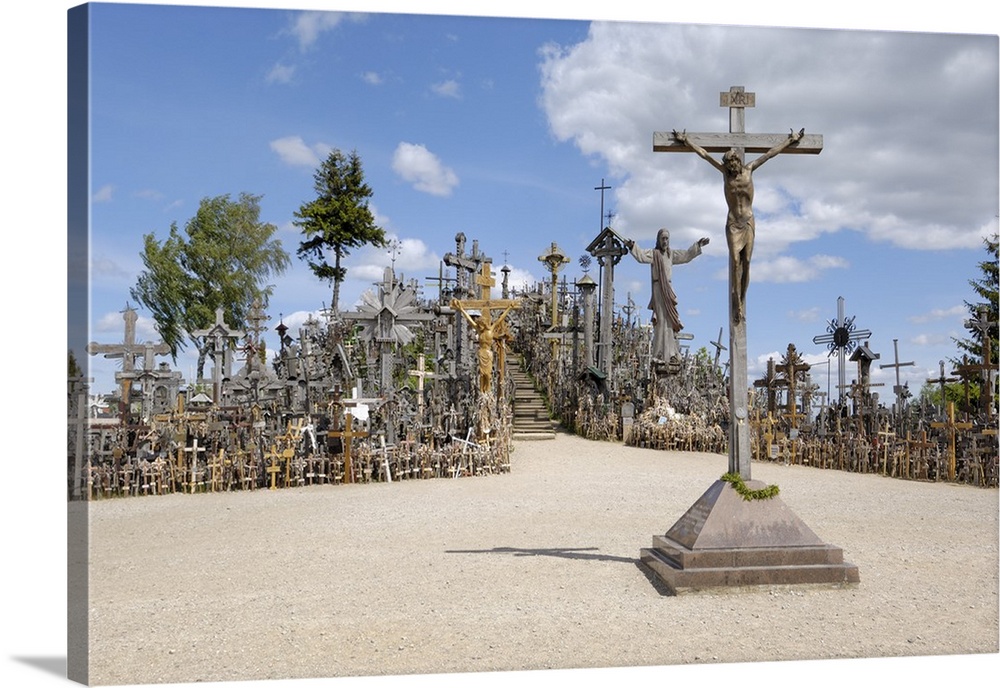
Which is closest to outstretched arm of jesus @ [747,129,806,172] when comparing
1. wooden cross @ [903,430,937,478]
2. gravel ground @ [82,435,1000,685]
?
gravel ground @ [82,435,1000,685]

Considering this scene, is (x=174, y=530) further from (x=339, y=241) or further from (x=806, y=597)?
(x=339, y=241)

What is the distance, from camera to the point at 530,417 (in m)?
23.7

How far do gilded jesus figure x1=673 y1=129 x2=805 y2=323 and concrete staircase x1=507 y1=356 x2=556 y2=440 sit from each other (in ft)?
46.4

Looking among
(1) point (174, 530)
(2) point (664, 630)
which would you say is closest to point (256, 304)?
(1) point (174, 530)

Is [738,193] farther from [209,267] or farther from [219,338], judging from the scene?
[209,267]

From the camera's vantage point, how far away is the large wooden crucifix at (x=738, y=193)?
759cm

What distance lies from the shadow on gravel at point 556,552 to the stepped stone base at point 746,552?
2.95 ft

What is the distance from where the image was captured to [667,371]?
21672mm

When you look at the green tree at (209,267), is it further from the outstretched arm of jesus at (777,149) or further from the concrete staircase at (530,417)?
the outstretched arm of jesus at (777,149)

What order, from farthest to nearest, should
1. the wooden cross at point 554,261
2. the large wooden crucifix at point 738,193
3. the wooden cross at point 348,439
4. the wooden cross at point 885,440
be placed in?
the wooden cross at point 554,261, the wooden cross at point 885,440, the wooden cross at point 348,439, the large wooden crucifix at point 738,193

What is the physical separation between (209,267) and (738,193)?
27.7 meters

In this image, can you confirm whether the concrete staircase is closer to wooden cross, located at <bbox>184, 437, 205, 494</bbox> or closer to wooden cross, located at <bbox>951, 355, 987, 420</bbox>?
wooden cross, located at <bbox>184, 437, 205, 494</bbox>

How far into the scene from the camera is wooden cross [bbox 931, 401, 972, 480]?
628 inches

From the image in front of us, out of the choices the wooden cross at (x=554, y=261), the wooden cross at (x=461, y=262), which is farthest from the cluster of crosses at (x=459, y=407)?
the wooden cross at (x=554, y=261)
